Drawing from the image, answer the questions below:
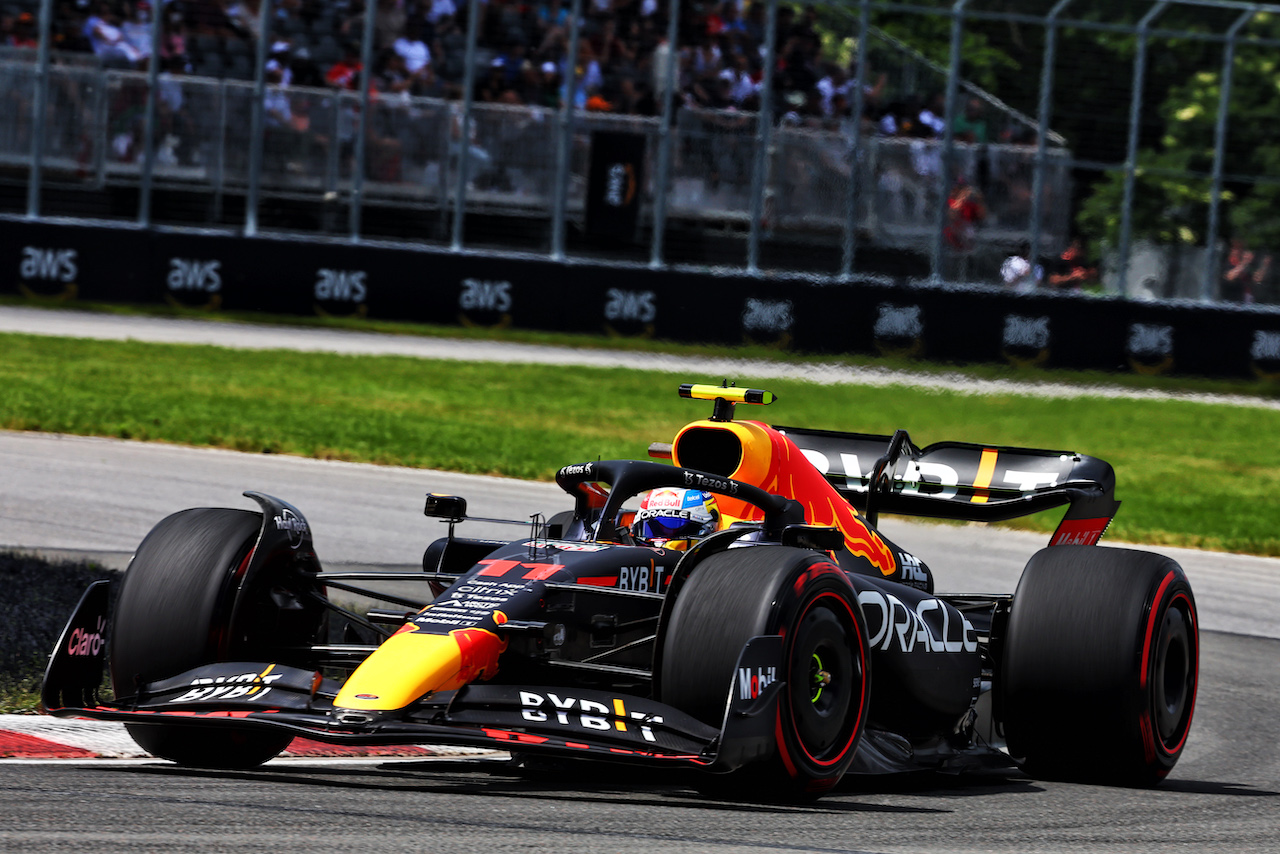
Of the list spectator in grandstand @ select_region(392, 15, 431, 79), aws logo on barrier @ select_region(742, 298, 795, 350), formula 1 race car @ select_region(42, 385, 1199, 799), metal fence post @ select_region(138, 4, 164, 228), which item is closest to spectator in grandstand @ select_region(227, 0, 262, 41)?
metal fence post @ select_region(138, 4, 164, 228)

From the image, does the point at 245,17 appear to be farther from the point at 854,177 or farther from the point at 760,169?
the point at 854,177

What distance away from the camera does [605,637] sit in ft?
17.8

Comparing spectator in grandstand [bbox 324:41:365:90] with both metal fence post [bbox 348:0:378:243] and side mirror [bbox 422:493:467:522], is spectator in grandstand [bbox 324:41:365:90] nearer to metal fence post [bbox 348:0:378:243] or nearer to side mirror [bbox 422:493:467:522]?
metal fence post [bbox 348:0:378:243]

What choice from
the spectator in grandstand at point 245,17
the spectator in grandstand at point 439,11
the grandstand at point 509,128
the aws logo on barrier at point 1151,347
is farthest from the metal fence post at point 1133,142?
the spectator in grandstand at point 245,17

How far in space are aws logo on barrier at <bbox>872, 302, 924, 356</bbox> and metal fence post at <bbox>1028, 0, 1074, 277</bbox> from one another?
1847 mm

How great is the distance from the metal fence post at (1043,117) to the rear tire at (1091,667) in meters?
16.7

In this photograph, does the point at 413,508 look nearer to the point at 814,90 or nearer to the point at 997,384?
the point at 997,384

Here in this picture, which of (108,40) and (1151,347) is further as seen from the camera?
(1151,347)

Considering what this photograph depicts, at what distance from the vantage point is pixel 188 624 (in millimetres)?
5363

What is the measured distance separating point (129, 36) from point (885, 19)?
9710mm

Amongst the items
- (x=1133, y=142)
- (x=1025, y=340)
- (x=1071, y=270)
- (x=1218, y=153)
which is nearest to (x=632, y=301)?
(x=1025, y=340)

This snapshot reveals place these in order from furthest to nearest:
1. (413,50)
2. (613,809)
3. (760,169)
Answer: (413,50) < (760,169) < (613,809)

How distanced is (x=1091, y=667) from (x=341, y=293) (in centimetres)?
1618

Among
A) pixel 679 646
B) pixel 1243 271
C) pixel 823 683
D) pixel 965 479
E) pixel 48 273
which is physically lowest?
pixel 823 683
